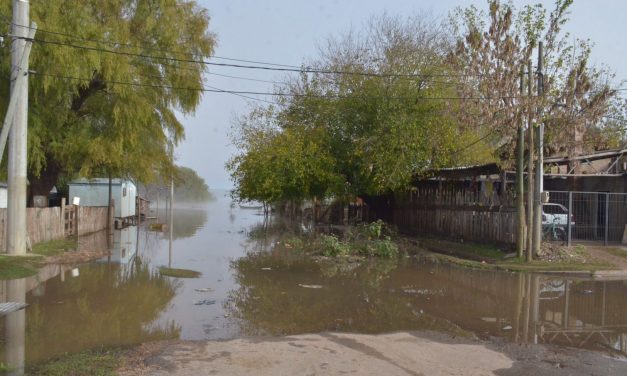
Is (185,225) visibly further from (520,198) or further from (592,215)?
(520,198)

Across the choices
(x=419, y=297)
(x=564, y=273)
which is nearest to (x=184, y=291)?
(x=419, y=297)

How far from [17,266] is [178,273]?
3930 millimetres

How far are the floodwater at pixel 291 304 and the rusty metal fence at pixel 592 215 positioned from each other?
689 cm

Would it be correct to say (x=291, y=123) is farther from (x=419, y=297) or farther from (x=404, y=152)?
(x=419, y=297)

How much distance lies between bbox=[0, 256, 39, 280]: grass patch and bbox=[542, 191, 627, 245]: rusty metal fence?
16648 millimetres

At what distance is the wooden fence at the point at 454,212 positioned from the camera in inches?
797

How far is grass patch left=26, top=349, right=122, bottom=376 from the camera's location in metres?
6.39

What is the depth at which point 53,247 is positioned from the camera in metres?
19.5

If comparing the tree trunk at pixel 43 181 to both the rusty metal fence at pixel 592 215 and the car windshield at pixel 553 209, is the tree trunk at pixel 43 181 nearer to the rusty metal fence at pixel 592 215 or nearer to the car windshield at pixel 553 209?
the rusty metal fence at pixel 592 215

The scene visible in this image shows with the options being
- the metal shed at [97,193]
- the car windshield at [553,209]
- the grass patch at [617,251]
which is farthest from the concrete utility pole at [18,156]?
the metal shed at [97,193]

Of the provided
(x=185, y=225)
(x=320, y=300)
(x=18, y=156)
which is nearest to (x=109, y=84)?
(x=18, y=156)

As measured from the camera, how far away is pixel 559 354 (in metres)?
Answer: 7.96

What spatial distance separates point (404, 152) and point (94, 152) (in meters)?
12.0

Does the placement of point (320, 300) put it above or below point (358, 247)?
below
